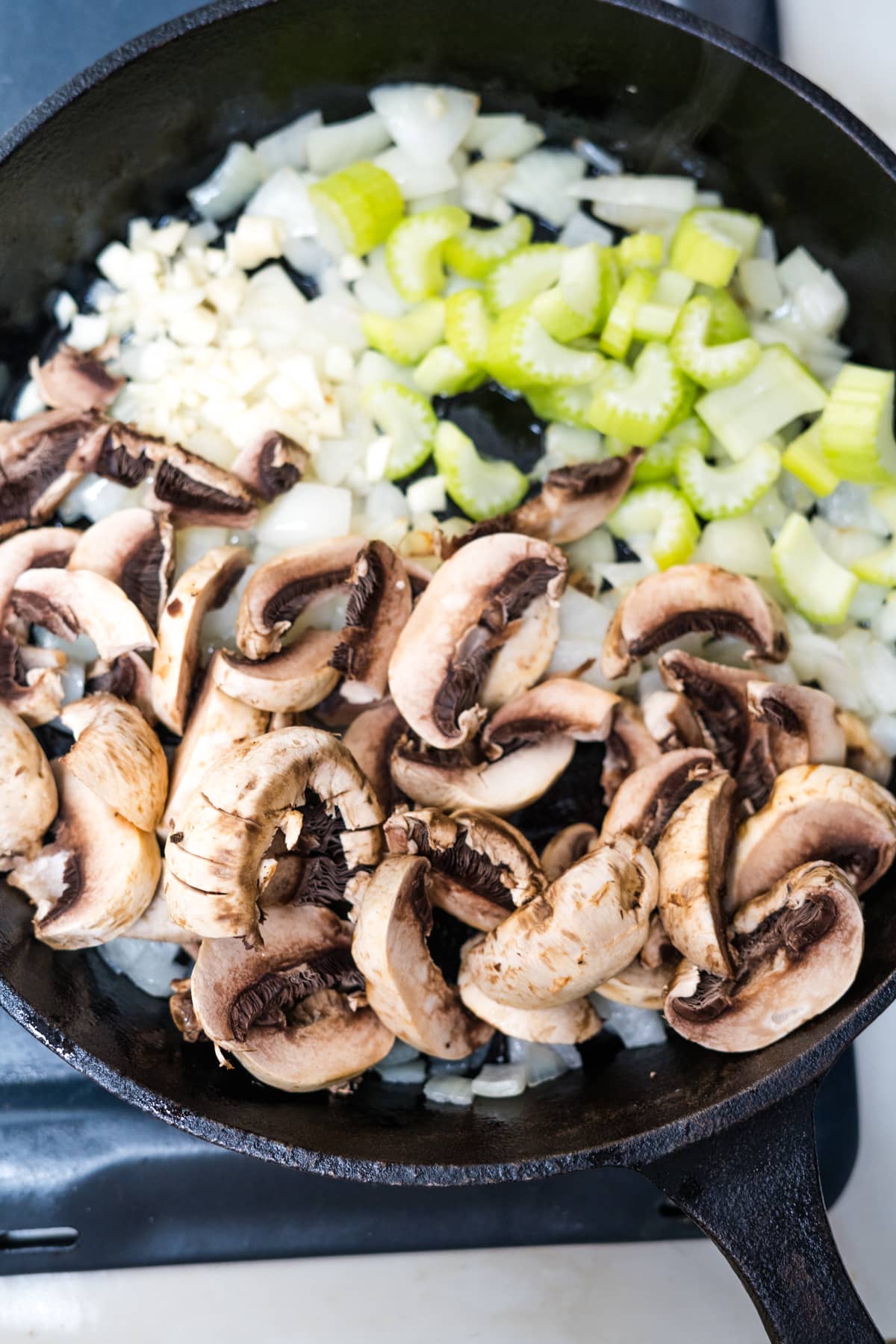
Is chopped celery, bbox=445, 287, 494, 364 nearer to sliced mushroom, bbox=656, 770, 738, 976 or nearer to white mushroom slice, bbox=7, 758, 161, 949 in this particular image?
sliced mushroom, bbox=656, 770, 738, 976

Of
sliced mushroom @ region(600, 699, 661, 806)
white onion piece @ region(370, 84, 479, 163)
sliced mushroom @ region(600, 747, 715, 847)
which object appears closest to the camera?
sliced mushroom @ region(600, 747, 715, 847)

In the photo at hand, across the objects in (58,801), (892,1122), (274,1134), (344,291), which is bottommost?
(892,1122)

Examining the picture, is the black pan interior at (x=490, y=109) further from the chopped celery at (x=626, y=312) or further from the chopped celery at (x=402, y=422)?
the chopped celery at (x=402, y=422)

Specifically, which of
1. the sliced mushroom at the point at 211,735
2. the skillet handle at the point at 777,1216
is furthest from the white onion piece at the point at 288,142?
the skillet handle at the point at 777,1216

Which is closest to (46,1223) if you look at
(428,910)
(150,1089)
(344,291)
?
(150,1089)

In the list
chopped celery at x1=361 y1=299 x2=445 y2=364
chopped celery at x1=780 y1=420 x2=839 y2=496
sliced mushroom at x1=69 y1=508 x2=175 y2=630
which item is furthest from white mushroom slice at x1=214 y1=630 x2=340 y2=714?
chopped celery at x1=780 y1=420 x2=839 y2=496

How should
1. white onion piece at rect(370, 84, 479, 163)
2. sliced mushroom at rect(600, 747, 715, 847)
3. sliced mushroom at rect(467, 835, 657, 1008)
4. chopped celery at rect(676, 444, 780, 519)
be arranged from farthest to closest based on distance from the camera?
white onion piece at rect(370, 84, 479, 163)
chopped celery at rect(676, 444, 780, 519)
sliced mushroom at rect(600, 747, 715, 847)
sliced mushroom at rect(467, 835, 657, 1008)

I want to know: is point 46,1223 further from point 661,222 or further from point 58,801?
point 661,222
